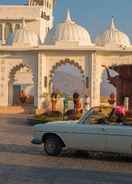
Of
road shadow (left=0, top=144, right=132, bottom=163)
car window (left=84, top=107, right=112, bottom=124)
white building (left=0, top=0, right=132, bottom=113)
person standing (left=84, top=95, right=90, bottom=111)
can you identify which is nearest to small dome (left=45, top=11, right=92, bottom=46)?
white building (left=0, top=0, right=132, bottom=113)

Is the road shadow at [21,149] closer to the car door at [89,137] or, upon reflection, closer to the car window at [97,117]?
the car door at [89,137]

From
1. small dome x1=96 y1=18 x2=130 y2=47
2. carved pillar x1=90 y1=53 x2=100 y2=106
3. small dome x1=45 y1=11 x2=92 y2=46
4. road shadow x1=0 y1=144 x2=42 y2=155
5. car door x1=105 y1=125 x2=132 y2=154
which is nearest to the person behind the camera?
car door x1=105 y1=125 x2=132 y2=154

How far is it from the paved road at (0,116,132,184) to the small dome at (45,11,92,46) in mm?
26059

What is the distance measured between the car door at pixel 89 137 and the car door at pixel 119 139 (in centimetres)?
14

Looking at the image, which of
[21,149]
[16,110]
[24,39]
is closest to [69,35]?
[24,39]

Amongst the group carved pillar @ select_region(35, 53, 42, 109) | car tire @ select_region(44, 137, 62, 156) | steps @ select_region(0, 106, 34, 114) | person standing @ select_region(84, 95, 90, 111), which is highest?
carved pillar @ select_region(35, 53, 42, 109)

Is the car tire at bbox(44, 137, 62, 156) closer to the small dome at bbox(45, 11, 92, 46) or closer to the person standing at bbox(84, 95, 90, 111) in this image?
the person standing at bbox(84, 95, 90, 111)

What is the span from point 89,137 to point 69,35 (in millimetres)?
28732

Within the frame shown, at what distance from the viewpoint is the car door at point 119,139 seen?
12.2 m

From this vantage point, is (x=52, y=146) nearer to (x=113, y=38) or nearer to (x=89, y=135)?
(x=89, y=135)

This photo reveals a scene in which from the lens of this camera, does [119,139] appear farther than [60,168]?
Yes

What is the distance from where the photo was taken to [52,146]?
13336 millimetres

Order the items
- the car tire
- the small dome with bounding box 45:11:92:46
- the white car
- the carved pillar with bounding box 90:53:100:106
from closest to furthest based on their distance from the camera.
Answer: the white car → the car tire → the carved pillar with bounding box 90:53:100:106 → the small dome with bounding box 45:11:92:46

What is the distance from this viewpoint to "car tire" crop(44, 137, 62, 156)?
13.3 m
